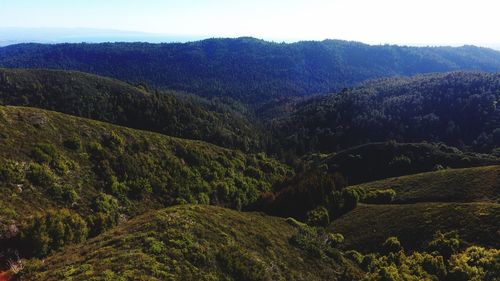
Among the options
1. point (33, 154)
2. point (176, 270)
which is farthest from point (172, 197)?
point (176, 270)

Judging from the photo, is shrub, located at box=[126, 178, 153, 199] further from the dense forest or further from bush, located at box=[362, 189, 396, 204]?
bush, located at box=[362, 189, 396, 204]

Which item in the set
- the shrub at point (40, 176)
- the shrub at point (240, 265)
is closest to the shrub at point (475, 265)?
the shrub at point (240, 265)

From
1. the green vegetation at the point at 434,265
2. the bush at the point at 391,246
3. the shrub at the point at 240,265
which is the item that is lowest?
the bush at the point at 391,246

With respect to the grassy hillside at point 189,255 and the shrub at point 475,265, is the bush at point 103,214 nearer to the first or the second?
the grassy hillside at point 189,255

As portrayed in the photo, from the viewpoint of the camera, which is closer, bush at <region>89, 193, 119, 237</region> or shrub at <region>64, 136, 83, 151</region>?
bush at <region>89, 193, 119, 237</region>

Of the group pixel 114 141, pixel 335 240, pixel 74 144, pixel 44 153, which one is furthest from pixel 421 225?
pixel 44 153

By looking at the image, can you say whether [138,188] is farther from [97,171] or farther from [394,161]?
[394,161]

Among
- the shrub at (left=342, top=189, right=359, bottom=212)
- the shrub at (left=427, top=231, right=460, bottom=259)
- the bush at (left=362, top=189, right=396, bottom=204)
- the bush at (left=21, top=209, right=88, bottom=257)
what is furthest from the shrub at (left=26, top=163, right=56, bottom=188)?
the bush at (left=362, top=189, right=396, bottom=204)
